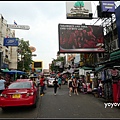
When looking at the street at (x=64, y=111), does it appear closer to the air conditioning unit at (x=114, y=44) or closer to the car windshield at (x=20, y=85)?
the car windshield at (x=20, y=85)

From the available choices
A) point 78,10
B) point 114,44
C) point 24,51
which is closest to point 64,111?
point 114,44

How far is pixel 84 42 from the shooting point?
1831 centimetres

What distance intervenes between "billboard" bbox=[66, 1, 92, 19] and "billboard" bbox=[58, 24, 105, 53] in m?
1.62

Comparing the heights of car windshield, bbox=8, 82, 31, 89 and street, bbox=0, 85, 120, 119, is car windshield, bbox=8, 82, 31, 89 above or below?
above

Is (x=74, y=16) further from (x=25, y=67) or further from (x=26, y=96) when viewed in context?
(x=25, y=67)

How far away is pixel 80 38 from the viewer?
18297 mm

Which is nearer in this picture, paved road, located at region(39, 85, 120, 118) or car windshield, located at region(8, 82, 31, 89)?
paved road, located at region(39, 85, 120, 118)

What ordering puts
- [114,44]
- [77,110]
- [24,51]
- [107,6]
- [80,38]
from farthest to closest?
1. [24,51]
2. [80,38]
3. [107,6]
4. [114,44]
5. [77,110]

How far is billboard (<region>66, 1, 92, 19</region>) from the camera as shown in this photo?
19.5m

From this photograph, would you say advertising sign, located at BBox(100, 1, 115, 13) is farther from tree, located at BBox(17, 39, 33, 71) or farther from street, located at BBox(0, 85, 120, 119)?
tree, located at BBox(17, 39, 33, 71)

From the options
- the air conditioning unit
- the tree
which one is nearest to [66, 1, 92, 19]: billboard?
the air conditioning unit

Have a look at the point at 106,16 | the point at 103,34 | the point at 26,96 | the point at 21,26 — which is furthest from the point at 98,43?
the point at 26,96

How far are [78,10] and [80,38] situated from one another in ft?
13.6

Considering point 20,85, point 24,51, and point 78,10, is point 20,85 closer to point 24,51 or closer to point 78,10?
point 78,10
